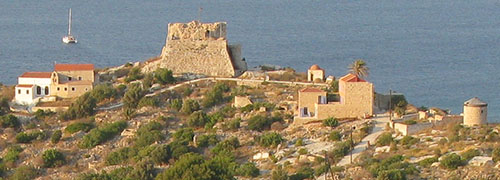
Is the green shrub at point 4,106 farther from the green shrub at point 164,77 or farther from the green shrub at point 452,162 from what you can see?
the green shrub at point 452,162

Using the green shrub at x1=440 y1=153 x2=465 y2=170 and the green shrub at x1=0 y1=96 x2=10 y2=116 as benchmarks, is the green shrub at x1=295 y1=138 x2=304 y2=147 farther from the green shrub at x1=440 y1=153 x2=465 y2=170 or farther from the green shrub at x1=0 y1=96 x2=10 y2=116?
the green shrub at x1=0 y1=96 x2=10 y2=116

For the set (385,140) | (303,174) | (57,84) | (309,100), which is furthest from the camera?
→ (57,84)

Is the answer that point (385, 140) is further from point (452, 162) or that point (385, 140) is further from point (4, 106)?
point (4, 106)

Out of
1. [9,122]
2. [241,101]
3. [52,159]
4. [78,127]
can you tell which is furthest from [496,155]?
[9,122]

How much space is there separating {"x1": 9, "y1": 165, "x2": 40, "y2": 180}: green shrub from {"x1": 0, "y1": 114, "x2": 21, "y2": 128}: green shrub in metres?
5.07

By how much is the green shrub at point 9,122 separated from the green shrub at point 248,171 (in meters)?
12.8

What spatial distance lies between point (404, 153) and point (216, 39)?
1834 cm

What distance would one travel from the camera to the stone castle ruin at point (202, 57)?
67375 mm

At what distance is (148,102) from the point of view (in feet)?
205

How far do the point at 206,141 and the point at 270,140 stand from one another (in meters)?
2.74

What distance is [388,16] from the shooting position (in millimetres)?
141625

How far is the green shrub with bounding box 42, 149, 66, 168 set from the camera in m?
57.0

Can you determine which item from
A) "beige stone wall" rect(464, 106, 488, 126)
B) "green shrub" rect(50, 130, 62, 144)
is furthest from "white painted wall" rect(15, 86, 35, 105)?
"beige stone wall" rect(464, 106, 488, 126)

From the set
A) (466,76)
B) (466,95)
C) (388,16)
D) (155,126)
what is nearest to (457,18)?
(388,16)
